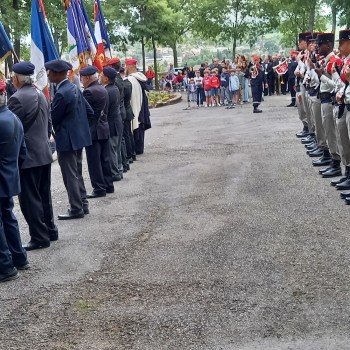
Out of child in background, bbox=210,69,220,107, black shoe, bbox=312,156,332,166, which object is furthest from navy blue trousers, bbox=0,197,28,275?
child in background, bbox=210,69,220,107

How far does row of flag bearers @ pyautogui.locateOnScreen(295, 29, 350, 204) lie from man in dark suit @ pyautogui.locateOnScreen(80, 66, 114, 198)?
3335mm

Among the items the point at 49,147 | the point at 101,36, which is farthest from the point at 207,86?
the point at 49,147

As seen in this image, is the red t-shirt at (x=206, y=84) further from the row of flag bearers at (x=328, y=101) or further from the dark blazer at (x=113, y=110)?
the dark blazer at (x=113, y=110)

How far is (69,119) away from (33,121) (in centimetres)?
127

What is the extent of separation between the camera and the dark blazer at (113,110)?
12.7m

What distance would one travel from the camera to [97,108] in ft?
38.7

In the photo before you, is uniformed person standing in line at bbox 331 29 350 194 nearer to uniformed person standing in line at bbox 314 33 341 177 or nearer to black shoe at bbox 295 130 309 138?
uniformed person standing in line at bbox 314 33 341 177

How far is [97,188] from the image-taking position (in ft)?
39.5

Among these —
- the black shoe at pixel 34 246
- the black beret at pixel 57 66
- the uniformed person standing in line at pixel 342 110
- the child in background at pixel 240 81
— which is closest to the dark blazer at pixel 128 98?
the uniformed person standing in line at pixel 342 110

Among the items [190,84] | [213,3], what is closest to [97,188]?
[190,84]

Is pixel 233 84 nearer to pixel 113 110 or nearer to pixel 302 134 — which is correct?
pixel 302 134

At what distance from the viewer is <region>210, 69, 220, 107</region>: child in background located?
31.6 meters

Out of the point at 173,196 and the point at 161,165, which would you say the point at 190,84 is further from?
the point at 173,196

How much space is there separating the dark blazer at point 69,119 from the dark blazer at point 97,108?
126 centimetres
